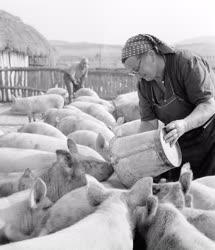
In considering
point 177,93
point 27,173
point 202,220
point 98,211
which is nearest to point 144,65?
point 177,93

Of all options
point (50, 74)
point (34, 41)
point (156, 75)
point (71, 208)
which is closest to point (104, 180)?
point (156, 75)

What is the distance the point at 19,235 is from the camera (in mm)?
2486

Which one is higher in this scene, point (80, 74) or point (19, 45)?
point (80, 74)

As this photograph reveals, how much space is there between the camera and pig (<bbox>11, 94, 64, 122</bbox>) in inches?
429

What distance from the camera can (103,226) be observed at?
2078 mm

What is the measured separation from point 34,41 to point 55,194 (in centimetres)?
2074

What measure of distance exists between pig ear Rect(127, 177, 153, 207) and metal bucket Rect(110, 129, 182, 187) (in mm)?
692

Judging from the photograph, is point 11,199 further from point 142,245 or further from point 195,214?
point 195,214

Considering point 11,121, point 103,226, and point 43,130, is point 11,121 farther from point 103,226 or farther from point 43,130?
point 103,226

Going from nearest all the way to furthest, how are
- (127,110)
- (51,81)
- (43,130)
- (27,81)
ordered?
(43,130) → (127,110) → (51,81) → (27,81)

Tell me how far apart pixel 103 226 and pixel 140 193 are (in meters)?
0.36

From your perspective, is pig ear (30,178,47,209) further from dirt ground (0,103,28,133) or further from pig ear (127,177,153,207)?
dirt ground (0,103,28,133)

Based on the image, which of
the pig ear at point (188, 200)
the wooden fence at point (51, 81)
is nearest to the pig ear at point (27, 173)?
the pig ear at point (188, 200)

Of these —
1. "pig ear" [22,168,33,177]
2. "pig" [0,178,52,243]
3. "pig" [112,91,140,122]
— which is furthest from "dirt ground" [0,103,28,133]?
"pig" [0,178,52,243]
